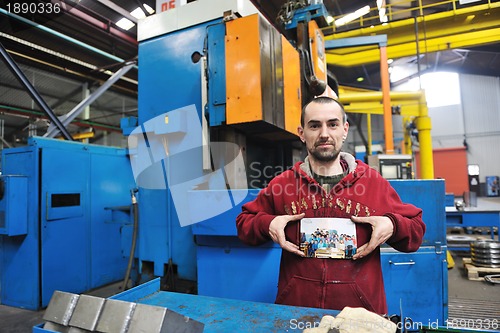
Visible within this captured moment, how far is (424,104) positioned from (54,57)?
5987 millimetres

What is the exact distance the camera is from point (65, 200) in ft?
10.5

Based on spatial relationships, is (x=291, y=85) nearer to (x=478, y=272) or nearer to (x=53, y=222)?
(x=53, y=222)

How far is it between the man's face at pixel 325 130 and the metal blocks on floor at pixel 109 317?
74 centimetres

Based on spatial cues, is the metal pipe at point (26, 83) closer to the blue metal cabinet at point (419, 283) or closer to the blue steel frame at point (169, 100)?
the blue steel frame at point (169, 100)

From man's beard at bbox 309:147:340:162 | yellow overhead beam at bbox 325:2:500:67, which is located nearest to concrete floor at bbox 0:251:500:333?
man's beard at bbox 309:147:340:162

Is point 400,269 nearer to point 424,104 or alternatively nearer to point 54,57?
point 424,104

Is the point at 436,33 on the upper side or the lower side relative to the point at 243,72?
upper

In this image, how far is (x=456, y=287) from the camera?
3.22m

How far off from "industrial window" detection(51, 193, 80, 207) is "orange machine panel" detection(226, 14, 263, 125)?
2272 mm

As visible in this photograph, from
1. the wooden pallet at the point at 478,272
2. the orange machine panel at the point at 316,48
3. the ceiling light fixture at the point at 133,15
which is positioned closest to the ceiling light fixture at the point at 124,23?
the ceiling light fixture at the point at 133,15

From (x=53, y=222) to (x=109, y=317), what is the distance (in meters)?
2.84

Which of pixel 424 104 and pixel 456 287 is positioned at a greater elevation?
pixel 424 104

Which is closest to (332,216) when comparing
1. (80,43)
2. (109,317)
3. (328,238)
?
(328,238)

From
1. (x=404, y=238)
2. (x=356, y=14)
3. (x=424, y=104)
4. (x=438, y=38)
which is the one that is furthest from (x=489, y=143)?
(x=404, y=238)
